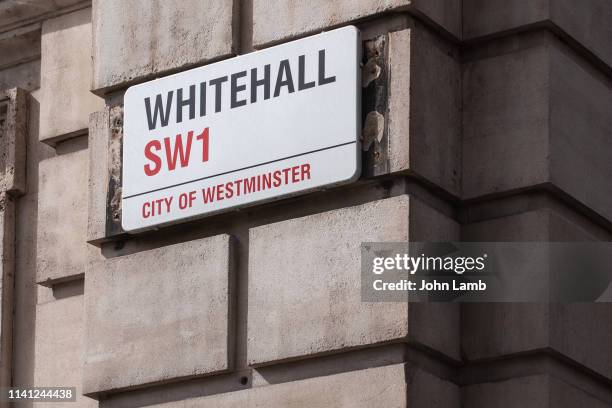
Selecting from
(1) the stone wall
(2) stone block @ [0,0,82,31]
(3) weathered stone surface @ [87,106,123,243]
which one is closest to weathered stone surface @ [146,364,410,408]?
(1) the stone wall

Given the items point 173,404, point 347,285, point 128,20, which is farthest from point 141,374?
point 128,20

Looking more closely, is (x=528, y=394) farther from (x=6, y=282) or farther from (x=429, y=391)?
(x=6, y=282)

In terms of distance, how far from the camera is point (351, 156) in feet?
26.9

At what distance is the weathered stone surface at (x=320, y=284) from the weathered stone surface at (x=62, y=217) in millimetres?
1435

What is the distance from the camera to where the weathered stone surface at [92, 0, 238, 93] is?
353 inches

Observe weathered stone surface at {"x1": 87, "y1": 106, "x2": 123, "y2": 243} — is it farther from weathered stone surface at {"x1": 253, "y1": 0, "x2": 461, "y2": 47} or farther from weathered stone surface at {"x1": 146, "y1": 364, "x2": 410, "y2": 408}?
weathered stone surface at {"x1": 146, "y1": 364, "x2": 410, "y2": 408}

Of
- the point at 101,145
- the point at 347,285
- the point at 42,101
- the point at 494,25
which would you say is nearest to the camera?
the point at 347,285

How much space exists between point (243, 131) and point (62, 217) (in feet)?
5.03

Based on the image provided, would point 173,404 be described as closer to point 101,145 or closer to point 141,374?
point 141,374

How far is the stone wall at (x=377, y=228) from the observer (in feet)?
26.5

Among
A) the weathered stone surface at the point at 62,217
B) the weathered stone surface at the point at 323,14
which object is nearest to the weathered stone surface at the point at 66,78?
the weathered stone surface at the point at 62,217

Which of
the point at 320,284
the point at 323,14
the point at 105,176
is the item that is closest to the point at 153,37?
the point at 105,176

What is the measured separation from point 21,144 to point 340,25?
240 centimetres

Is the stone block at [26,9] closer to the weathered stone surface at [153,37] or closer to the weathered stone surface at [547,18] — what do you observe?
the weathered stone surface at [153,37]
